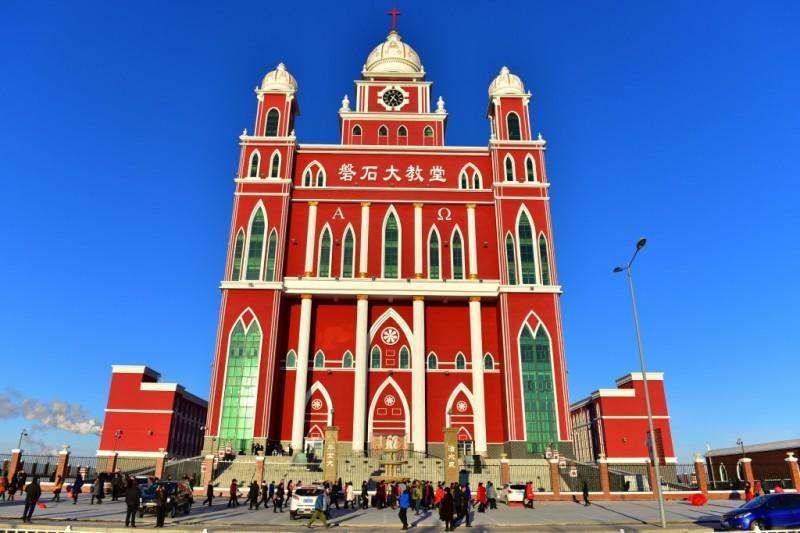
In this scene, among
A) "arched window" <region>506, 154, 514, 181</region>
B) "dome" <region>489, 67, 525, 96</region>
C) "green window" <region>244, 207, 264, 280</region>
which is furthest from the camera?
"dome" <region>489, 67, 525, 96</region>

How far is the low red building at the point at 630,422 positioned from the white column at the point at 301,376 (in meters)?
22.8

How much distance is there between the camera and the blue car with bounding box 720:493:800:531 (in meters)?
17.2

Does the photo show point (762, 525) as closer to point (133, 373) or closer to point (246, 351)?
point (246, 351)

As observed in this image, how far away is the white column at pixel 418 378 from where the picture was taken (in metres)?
38.5

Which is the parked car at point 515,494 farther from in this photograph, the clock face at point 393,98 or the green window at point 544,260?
the clock face at point 393,98

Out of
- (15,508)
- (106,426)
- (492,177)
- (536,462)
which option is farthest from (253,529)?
(492,177)

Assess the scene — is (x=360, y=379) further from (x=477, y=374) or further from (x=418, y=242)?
(x=418, y=242)

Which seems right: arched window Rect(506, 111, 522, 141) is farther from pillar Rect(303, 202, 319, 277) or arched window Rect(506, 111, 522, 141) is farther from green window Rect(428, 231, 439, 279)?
pillar Rect(303, 202, 319, 277)

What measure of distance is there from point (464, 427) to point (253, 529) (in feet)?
82.3

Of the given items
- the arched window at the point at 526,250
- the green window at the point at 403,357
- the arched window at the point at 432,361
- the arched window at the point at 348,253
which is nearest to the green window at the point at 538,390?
the arched window at the point at 526,250

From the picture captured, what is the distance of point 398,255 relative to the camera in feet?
146

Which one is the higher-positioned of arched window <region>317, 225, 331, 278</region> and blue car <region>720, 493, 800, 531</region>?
arched window <region>317, 225, 331, 278</region>

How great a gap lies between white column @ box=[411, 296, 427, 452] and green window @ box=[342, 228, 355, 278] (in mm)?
5796

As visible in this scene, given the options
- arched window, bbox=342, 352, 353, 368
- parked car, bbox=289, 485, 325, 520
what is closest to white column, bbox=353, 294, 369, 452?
arched window, bbox=342, 352, 353, 368
